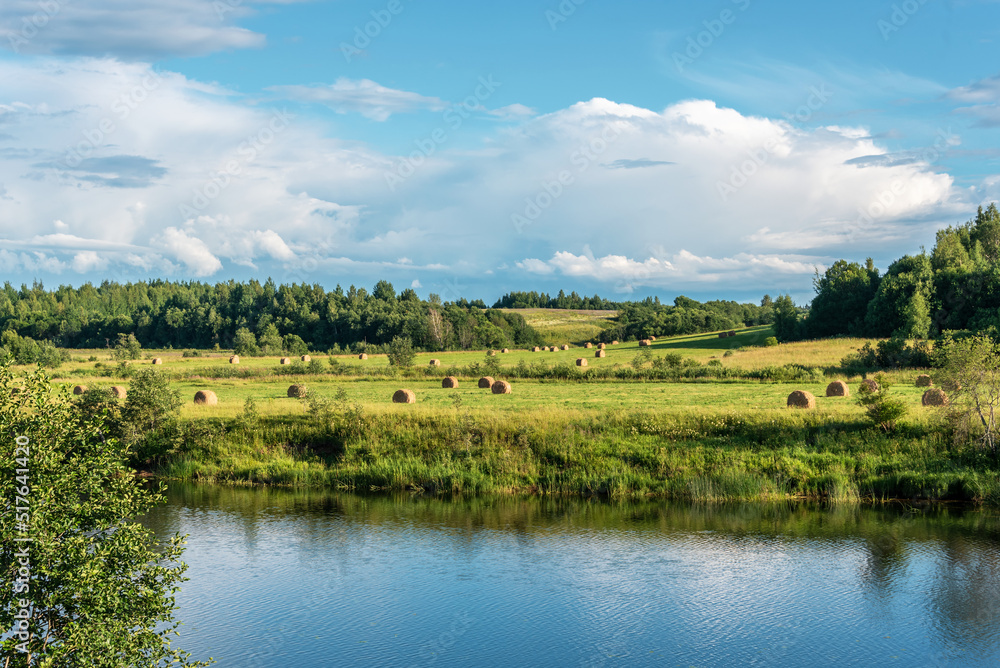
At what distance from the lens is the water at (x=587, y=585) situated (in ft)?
54.5

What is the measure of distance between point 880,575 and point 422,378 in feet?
→ 144

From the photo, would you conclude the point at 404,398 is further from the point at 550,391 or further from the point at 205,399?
the point at 205,399

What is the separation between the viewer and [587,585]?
797 inches

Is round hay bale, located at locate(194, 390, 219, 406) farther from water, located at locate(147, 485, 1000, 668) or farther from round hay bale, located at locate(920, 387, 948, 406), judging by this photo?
round hay bale, located at locate(920, 387, 948, 406)

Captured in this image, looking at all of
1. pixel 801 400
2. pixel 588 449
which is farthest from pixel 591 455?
pixel 801 400

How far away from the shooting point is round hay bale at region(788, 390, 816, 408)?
3650 centimetres

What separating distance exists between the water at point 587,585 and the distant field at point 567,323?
11902cm

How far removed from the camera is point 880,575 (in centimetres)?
2097

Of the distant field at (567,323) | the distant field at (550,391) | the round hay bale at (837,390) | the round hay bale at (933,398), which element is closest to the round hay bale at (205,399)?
the distant field at (550,391)

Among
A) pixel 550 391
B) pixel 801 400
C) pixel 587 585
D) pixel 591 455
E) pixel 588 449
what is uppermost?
pixel 801 400

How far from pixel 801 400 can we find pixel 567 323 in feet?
418

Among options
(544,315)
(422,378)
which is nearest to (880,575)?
(422,378)

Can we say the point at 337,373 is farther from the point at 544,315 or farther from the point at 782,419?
the point at 544,315

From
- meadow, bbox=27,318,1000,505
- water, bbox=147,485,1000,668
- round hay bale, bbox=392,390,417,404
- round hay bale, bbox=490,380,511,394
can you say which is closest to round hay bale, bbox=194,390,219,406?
meadow, bbox=27,318,1000,505
